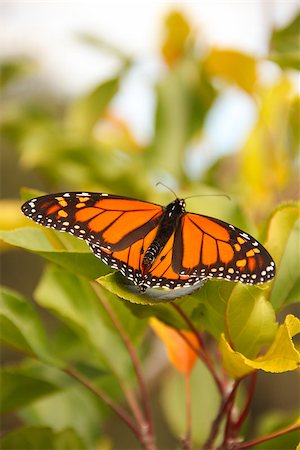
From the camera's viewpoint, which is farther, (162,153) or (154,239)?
(162,153)

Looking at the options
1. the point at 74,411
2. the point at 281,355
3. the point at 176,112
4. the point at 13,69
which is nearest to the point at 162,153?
the point at 176,112

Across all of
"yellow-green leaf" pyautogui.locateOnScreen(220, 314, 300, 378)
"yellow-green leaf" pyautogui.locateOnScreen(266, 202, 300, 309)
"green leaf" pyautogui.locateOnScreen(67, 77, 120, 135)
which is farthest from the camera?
"green leaf" pyautogui.locateOnScreen(67, 77, 120, 135)

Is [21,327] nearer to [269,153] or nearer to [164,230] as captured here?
[164,230]

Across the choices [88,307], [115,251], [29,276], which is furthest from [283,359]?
[29,276]

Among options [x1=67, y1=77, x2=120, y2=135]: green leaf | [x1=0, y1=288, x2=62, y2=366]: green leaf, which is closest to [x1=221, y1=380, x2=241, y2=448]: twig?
[x1=0, y1=288, x2=62, y2=366]: green leaf

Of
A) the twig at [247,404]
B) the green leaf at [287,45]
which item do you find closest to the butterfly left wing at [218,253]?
the twig at [247,404]

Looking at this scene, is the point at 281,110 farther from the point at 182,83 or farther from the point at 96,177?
the point at 96,177

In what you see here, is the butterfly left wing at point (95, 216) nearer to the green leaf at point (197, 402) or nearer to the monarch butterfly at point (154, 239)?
the monarch butterfly at point (154, 239)

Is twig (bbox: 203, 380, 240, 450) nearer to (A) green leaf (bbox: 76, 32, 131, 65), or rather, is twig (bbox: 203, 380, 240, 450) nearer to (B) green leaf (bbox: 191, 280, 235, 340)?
(B) green leaf (bbox: 191, 280, 235, 340)
